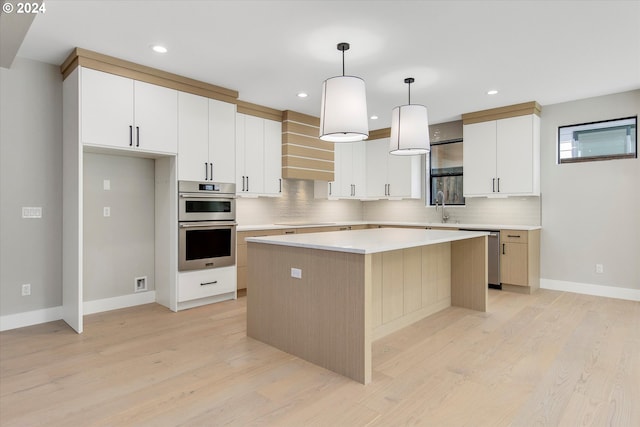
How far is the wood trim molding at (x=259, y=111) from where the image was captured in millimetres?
5074

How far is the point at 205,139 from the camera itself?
4.32 meters

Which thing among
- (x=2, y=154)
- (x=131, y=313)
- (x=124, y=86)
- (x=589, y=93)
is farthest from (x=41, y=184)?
(x=589, y=93)

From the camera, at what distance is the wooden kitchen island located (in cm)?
244

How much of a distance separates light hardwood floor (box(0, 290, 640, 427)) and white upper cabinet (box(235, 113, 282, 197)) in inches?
82.2

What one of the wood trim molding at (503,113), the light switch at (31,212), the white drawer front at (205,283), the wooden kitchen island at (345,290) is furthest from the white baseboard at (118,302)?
the wood trim molding at (503,113)

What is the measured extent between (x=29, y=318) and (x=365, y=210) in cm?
544

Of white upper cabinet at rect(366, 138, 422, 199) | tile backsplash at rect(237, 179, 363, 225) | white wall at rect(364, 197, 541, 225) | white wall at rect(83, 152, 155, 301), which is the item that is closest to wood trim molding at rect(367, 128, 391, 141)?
white upper cabinet at rect(366, 138, 422, 199)

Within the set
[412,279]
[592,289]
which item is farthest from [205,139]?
[592,289]

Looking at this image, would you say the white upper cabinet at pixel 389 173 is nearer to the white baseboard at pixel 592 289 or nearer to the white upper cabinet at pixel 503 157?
the white upper cabinet at pixel 503 157

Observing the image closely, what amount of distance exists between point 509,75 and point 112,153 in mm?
4444

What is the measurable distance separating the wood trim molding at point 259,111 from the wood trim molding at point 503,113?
286 cm

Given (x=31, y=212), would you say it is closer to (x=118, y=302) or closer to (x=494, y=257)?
(x=118, y=302)

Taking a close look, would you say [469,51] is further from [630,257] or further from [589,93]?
[630,257]

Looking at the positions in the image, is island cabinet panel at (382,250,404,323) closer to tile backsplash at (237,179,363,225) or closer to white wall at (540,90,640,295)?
tile backsplash at (237,179,363,225)
